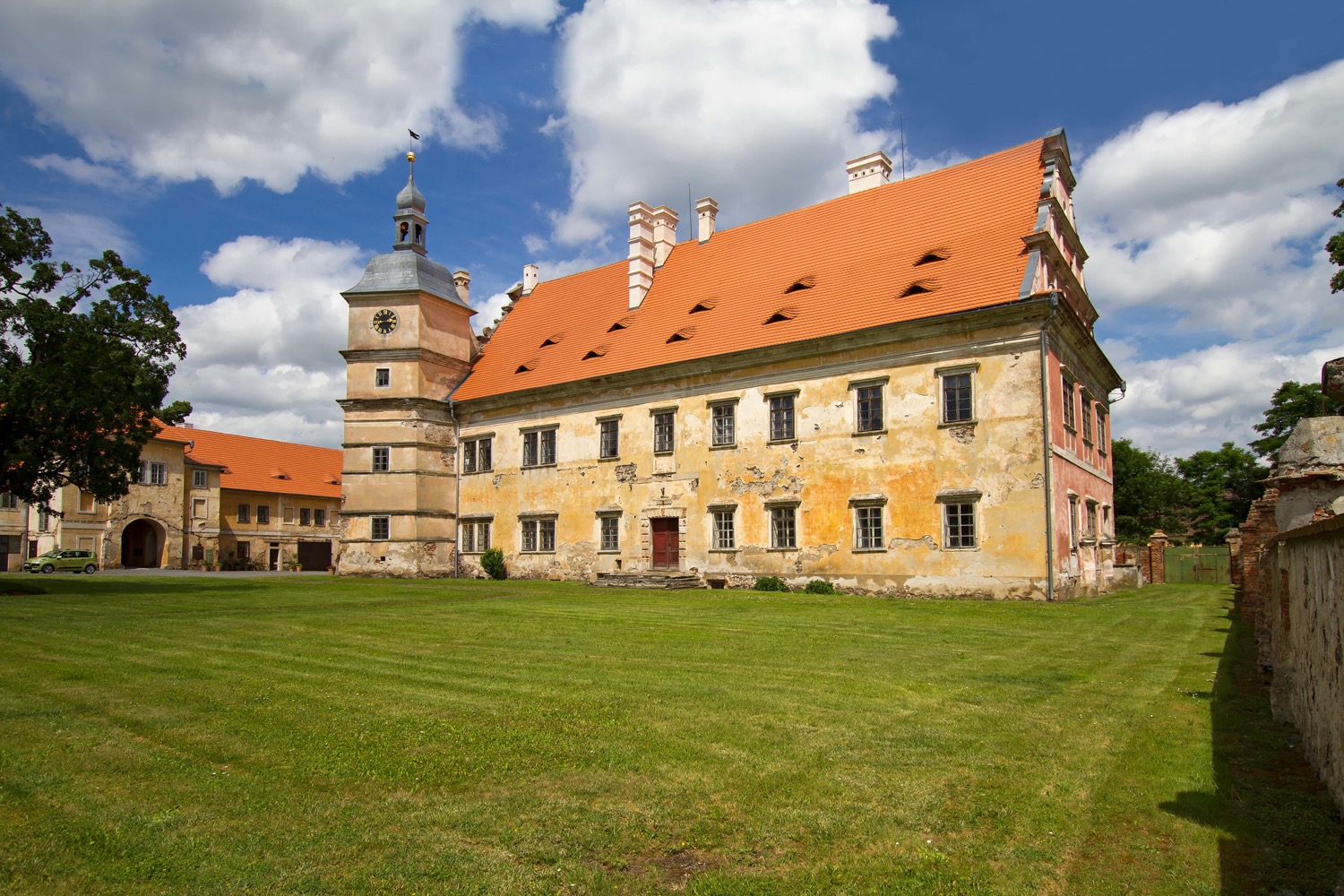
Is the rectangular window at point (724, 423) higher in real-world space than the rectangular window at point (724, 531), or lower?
higher

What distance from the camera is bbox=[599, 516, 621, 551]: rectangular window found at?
94.5 ft

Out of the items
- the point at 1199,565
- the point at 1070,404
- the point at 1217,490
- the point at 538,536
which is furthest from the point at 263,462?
the point at 1217,490

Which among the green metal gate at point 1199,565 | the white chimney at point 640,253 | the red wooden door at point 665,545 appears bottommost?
the green metal gate at point 1199,565

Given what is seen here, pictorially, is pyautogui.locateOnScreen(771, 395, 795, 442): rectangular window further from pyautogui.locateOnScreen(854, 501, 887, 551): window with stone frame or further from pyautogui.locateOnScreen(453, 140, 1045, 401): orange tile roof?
pyautogui.locateOnScreen(854, 501, 887, 551): window with stone frame

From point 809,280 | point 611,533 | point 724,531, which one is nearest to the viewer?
point 724,531

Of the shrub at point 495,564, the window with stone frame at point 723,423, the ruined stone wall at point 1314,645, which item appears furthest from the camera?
the shrub at point 495,564

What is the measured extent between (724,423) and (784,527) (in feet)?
13.0

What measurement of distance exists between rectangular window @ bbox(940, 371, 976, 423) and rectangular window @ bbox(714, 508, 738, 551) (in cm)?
739

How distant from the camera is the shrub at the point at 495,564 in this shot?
31.7 metres

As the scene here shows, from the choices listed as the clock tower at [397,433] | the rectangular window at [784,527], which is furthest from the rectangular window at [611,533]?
the clock tower at [397,433]

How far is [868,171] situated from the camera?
2986cm

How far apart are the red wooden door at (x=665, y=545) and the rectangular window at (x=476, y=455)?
29.3 ft

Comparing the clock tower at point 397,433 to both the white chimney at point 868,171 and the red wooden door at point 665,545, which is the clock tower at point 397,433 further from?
the white chimney at point 868,171

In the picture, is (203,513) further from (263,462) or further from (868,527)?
(868,527)
